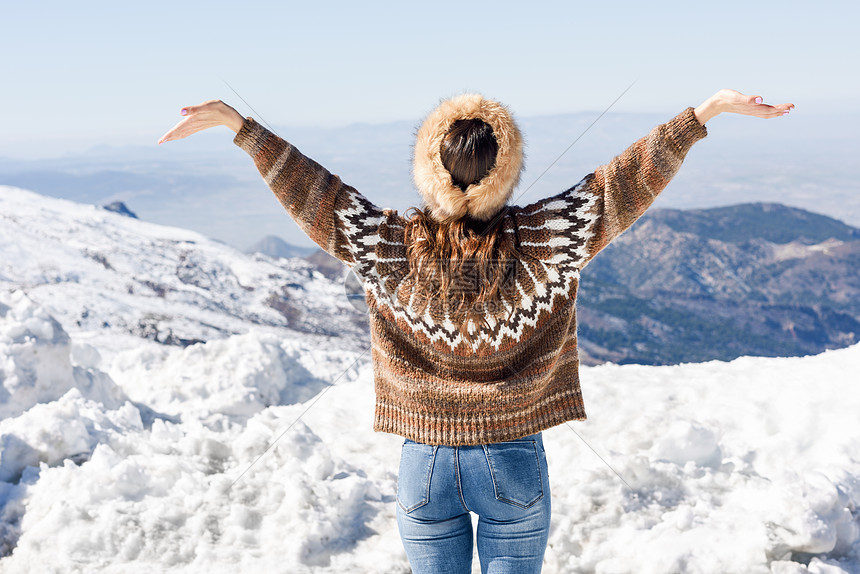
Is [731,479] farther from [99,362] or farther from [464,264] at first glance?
[99,362]

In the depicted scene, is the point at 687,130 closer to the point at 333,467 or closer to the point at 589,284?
the point at 333,467

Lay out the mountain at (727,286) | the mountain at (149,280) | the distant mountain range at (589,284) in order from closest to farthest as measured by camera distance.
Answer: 1. the mountain at (149,280)
2. the distant mountain range at (589,284)
3. the mountain at (727,286)

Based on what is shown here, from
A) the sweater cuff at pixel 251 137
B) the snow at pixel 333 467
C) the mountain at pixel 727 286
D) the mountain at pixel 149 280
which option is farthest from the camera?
the mountain at pixel 727 286

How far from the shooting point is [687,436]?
407 cm

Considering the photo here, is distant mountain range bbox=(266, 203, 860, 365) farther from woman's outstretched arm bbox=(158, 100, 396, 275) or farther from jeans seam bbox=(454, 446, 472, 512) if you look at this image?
woman's outstretched arm bbox=(158, 100, 396, 275)

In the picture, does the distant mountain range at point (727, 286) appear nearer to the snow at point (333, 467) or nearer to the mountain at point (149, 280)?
the mountain at point (149, 280)

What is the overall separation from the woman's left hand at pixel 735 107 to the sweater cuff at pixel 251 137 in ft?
4.47

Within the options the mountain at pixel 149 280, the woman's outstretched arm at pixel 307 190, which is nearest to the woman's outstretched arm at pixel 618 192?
the woman's outstretched arm at pixel 307 190

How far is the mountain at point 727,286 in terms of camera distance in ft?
395

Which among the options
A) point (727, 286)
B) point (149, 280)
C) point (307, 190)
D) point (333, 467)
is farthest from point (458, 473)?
point (727, 286)

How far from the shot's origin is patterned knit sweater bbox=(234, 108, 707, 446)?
184 centimetres

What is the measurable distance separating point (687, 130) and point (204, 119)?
1.51 meters

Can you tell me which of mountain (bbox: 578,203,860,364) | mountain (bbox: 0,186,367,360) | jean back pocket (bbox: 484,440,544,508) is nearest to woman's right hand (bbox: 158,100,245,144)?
jean back pocket (bbox: 484,440,544,508)

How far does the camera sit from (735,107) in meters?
1.94
